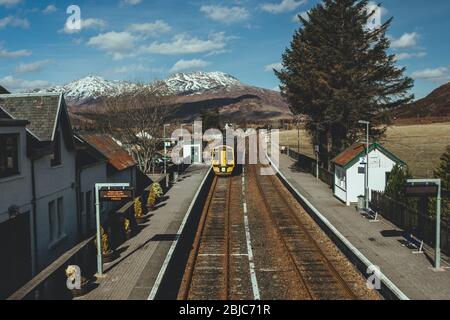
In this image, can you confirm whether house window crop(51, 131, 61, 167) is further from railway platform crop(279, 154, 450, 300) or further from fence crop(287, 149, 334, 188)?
fence crop(287, 149, 334, 188)

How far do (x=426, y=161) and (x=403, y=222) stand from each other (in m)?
30.5

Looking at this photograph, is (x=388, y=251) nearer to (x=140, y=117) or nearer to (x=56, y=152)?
(x=56, y=152)

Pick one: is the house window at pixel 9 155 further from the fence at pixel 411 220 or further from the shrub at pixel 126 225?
the fence at pixel 411 220

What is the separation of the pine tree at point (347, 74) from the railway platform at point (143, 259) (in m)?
14.3

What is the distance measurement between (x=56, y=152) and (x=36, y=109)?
→ 1923 mm

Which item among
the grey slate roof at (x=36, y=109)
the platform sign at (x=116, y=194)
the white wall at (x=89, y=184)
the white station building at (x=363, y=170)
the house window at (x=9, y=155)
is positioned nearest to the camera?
the house window at (x=9, y=155)

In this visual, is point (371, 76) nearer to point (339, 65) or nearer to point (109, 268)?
point (339, 65)

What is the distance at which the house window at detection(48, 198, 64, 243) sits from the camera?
62.3 feet

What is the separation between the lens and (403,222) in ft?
75.9

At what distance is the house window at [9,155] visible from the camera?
1504 centimetres

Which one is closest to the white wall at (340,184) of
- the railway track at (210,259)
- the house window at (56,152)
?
the railway track at (210,259)

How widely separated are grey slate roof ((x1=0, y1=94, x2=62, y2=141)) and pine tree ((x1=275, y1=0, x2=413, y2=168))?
22.4 m

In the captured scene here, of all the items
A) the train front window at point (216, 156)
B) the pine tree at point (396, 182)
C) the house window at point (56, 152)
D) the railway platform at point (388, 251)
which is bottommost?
the railway platform at point (388, 251)
